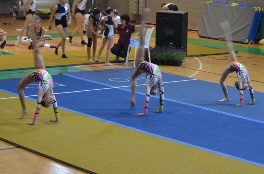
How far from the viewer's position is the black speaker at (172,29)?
15891 millimetres

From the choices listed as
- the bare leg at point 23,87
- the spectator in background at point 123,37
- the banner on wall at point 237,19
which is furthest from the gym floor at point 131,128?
the banner on wall at point 237,19

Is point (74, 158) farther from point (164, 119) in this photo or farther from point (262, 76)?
point (262, 76)

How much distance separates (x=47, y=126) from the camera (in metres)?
8.70

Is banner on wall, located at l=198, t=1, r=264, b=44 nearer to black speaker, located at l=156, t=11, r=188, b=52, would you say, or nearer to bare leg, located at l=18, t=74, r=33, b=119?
black speaker, located at l=156, t=11, r=188, b=52

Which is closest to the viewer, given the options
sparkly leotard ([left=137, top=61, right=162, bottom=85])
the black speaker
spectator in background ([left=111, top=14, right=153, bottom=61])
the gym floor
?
the gym floor

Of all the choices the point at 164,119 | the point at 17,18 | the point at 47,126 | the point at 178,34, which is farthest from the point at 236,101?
the point at 17,18

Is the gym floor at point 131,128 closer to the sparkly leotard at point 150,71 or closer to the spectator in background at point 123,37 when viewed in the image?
the sparkly leotard at point 150,71

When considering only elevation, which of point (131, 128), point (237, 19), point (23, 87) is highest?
point (237, 19)

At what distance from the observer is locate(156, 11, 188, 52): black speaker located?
15891 mm

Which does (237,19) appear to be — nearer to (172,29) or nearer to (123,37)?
(172,29)

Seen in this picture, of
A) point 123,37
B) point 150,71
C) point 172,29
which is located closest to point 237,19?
point 172,29

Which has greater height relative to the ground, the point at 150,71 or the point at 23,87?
the point at 150,71

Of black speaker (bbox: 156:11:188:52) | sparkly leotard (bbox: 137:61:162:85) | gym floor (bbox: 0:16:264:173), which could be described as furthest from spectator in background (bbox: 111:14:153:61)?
sparkly leotard (bbox: 137:61:162:85)

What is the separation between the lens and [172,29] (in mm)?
16062
